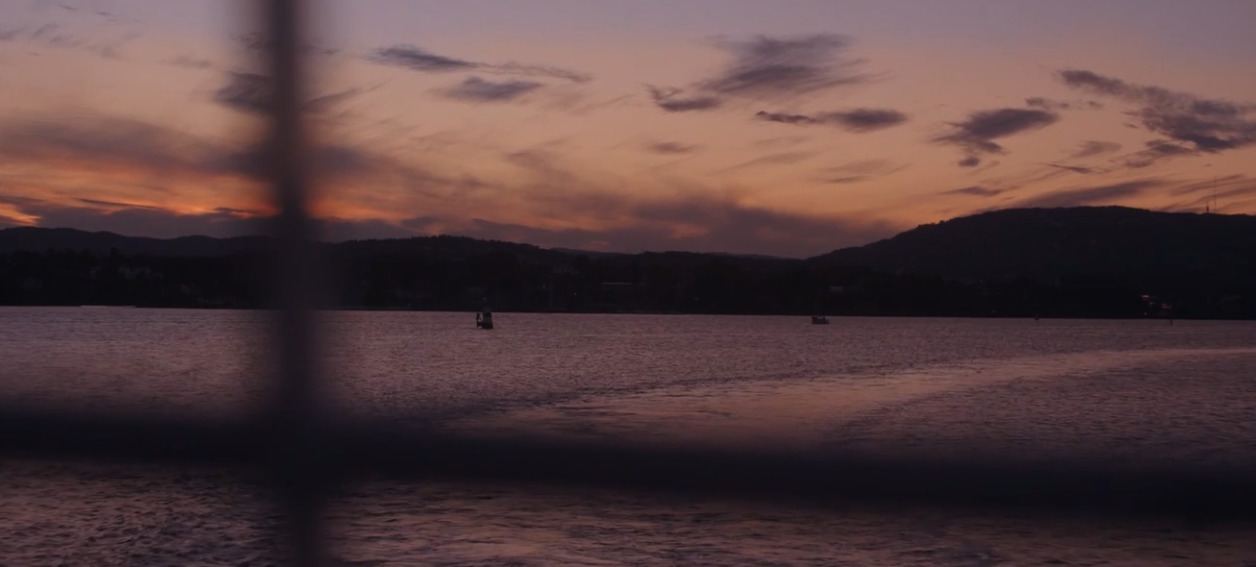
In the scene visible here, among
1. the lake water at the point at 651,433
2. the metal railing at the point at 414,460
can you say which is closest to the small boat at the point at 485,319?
the lake water at the point at 651,433

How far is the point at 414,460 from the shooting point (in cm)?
113

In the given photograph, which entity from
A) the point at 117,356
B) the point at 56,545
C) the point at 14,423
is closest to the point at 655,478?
the point at 14,423

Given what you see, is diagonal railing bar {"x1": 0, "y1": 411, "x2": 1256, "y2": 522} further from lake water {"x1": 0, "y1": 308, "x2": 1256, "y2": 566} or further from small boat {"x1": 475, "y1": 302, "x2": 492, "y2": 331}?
small boat {"x1": 475, "y1": 302, "x2": 492, "y2": 331}

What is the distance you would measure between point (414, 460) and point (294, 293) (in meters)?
0.21

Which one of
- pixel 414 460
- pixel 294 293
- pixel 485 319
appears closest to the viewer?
pixel 294 293

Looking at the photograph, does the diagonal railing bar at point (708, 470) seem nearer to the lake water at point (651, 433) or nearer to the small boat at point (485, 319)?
the lake water at point (651, 433)

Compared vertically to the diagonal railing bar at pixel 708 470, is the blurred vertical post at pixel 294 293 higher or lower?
higher

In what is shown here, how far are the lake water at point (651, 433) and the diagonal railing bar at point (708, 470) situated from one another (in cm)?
2

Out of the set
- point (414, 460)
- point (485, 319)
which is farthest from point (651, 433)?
point (485, 319)

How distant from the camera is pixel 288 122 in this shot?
104 centimetres

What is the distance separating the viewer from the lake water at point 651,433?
1.24 m

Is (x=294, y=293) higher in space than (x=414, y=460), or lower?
higher

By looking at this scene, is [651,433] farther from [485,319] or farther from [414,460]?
[485,319]

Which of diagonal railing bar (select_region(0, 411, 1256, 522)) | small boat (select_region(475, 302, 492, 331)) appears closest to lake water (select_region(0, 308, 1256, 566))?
diagonal railing bar (select_region(0, 411, 1256, 522))
